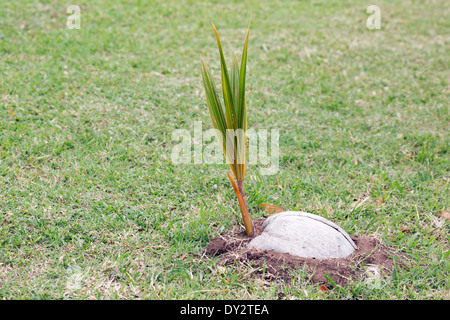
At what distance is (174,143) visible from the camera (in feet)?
12.3

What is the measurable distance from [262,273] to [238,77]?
112 centimetres

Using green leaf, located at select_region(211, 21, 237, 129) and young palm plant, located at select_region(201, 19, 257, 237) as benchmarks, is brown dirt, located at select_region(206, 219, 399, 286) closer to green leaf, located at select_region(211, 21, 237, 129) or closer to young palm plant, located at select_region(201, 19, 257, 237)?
young palm plant, located at select_region(201, 19, 257, 237)

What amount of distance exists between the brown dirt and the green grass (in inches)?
2.2

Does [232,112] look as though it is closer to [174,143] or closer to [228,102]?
[228,102]

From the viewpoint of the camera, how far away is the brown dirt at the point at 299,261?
2.35 metres

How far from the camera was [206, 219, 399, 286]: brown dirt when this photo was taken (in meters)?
2.35

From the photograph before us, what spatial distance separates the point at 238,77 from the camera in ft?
7.07

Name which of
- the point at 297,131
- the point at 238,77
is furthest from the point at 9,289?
the point at 297,131

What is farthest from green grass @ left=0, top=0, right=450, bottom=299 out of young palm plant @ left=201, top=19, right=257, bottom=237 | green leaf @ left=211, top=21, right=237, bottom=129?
green leaf @ left=211, top=21, right=237, bottom=129

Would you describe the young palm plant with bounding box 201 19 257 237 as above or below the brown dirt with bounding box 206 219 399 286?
above

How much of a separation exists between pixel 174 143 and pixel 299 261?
5.85 feet

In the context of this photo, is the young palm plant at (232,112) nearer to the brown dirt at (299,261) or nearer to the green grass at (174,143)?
the brown dirt at (299,261)

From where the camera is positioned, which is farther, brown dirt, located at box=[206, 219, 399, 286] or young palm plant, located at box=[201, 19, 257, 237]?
brown dirt, located at box=[206, 219, 399, 286]

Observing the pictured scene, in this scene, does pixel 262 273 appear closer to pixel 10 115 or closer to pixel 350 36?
pixel 10 115
